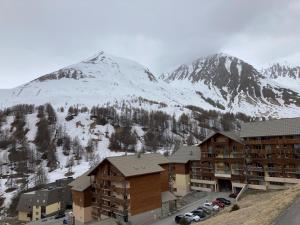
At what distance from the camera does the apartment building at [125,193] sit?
5819 cm

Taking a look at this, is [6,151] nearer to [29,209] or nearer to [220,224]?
[29,209]

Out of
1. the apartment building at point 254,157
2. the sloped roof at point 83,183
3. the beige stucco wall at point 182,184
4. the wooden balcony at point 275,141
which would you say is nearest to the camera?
the wooden balcony at point 275,141

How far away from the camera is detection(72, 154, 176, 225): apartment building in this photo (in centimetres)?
5819

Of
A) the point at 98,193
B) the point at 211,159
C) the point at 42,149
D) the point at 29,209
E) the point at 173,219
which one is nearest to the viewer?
the point at 173,219

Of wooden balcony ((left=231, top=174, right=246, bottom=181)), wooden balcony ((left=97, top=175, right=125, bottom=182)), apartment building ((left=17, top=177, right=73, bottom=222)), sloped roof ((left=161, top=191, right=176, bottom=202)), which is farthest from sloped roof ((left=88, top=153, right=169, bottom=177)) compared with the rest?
apartment building ((left=17, top=177, right=73, bottom=222))

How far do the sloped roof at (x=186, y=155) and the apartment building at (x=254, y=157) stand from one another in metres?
4.02

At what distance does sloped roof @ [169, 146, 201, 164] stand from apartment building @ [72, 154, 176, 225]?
56.2 feet

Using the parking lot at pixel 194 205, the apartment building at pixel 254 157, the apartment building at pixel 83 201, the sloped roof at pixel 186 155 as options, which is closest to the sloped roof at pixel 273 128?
the apartment building at pixel 254 157

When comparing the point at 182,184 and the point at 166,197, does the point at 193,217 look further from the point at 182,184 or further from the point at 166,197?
the point at 182,184

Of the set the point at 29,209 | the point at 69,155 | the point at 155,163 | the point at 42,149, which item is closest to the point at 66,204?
the point at 29,209

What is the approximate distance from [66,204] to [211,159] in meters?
45.9

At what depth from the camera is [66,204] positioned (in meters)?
92.2

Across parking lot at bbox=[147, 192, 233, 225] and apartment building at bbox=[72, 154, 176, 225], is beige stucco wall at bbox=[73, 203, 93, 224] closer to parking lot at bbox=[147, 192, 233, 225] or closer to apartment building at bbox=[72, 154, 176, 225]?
apartment building at bbox=[72, 154, 176, 225]

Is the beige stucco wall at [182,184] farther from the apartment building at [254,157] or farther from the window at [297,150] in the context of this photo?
the window at [297,150]
